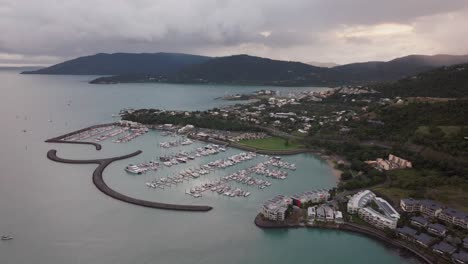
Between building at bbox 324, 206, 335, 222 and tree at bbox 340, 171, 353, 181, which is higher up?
tree at bbox 340, 171, 353, 181

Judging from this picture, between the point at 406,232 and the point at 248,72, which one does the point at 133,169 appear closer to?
the point at 406,232

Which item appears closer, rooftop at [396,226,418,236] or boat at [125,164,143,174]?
rooftop at [396,226,418,236]

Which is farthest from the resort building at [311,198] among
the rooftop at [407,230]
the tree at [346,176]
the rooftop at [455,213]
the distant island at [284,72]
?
the distant island at [284,72]

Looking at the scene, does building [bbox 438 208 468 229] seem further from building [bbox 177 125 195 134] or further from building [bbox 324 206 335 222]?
building [bbox 177 125 195 134]

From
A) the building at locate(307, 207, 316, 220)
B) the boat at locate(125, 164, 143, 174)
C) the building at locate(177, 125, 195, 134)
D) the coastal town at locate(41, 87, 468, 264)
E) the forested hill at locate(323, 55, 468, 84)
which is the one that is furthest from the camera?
the forested hill at locate(323, 55, 468, 84)

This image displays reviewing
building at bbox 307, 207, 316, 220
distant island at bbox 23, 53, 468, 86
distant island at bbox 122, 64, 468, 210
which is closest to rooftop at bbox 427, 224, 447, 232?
distant island at bbox 122, 64, 468, 210

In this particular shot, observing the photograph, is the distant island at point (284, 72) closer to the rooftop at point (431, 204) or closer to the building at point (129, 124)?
the building at point (129, 124)
